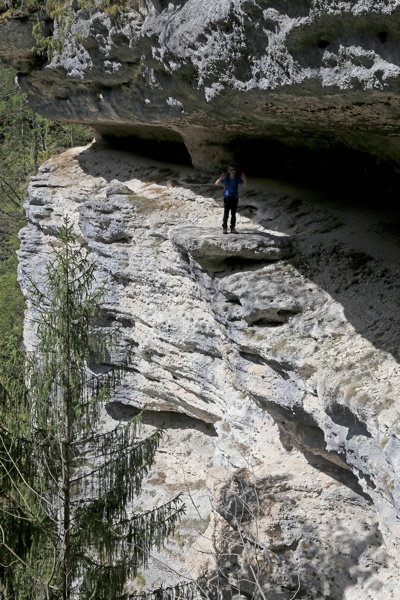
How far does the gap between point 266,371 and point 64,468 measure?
3.00m

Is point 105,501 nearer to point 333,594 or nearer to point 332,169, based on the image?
point 333,594

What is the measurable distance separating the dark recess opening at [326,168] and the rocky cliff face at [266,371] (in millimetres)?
418

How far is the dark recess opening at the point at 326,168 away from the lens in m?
10.6

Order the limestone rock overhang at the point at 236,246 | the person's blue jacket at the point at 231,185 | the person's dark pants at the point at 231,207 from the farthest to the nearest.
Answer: the person's blue jacket at the point at 231,185, the person's dark pants at the point at 231,207, the limestone rock overhang at the point at 236,246

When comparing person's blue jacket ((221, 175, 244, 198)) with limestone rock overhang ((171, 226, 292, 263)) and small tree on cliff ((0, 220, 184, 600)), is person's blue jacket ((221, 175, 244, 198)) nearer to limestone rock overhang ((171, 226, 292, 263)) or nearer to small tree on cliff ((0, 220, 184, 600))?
limestone rock overhang ((171, 226, 292, 263))

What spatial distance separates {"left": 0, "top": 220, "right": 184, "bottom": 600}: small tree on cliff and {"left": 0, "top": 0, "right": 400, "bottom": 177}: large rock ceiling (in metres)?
2.71

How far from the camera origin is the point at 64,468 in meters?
8.32

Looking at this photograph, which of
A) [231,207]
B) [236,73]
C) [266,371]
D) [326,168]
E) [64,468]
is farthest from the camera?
[326,168]

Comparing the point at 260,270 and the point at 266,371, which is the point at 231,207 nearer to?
the point at 260,270

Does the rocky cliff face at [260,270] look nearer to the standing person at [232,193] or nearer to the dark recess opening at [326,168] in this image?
the dark recess opening at [326,168]

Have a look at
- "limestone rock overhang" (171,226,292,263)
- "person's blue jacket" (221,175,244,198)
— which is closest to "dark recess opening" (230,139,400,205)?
"person's blue jacket" (221,175,244,198)

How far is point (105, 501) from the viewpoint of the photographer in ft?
28.4

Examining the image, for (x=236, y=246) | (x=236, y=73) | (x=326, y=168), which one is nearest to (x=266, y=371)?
(x=236, y=246)

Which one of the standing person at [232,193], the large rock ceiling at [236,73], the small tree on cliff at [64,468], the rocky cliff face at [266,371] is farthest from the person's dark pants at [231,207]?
the small tree on cliff at [64,468]
